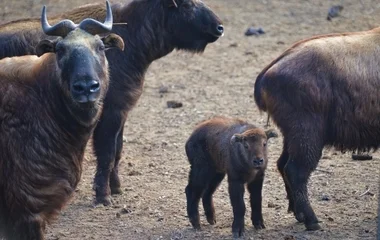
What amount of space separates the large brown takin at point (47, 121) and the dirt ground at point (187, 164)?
105 centimetres

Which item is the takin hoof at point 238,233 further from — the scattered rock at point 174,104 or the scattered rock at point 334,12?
the scattered rock at point 334,12

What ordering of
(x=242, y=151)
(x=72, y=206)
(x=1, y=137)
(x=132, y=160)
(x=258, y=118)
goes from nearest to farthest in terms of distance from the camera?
1. (x=1, y=137)
2. (x=242, y=151)
3. (x=72, y=206)
4. (x=132, y=160)
5. (x=258, y=118)

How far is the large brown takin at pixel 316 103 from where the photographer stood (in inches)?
300

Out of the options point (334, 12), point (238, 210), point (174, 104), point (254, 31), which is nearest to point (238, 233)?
point (238, 210)

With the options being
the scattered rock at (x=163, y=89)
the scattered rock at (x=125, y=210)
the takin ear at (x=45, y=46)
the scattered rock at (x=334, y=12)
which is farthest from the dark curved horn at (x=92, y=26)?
the scattered rock at (x=334, y=12)

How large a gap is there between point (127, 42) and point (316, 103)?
2111 mm

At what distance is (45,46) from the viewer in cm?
706

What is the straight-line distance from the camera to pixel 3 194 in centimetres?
676

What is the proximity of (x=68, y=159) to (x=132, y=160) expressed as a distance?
9.66ft

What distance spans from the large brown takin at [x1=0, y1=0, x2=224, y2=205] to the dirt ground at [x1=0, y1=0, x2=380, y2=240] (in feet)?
1.47

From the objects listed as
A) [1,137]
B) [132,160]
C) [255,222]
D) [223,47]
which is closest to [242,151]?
[255,222]

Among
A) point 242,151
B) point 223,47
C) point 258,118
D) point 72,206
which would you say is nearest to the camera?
point 242,151

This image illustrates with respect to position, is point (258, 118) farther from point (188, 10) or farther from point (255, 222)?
point (255, 222)

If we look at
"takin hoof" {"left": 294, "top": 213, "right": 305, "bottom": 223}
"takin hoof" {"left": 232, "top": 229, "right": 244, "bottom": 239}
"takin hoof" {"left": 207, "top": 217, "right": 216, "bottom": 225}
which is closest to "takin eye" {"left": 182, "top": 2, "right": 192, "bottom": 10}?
"takin hoof" {"left": 207, "top": 217, "right": 216, "bottom": 225}
